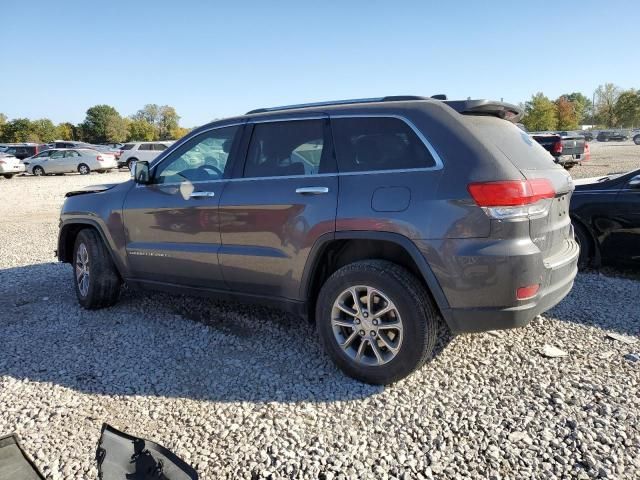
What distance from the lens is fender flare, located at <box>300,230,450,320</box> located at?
317 centimetres

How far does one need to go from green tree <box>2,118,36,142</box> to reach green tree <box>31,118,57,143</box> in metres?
0.61

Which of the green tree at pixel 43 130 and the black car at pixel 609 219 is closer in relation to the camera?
the black car at pixel 609 219

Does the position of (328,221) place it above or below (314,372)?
above

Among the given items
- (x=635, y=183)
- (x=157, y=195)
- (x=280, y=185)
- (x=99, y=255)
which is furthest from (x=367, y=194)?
(x=635, y=183)

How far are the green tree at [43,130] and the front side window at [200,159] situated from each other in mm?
88125

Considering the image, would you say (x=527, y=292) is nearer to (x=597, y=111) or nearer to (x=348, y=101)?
(x=348, y=101)

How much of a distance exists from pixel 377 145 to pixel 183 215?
1797mm

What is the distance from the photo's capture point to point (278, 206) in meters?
3.70

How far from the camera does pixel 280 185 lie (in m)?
3.75

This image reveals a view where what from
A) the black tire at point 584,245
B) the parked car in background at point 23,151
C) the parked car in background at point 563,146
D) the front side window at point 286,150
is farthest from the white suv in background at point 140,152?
the front side window at point 286,150

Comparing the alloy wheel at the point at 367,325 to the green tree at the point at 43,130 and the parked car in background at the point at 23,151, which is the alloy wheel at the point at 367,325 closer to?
the parked car in background at the point at 23,151

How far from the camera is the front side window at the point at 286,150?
3.73 meters

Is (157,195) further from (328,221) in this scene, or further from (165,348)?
(328,221)

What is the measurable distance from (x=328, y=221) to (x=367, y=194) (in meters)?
0.33
